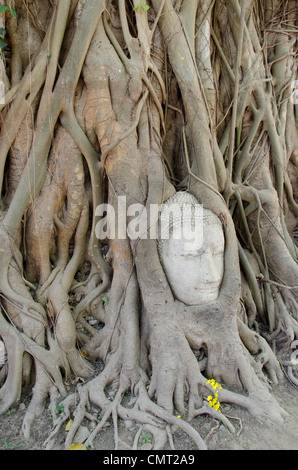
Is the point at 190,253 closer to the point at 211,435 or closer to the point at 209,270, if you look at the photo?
the point at 209,270

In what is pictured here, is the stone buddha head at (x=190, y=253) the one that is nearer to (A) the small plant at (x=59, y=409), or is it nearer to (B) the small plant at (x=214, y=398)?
(B) the small plant at (x=214, y=398)

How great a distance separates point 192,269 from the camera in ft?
7.43

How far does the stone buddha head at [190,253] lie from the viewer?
7.42 ft

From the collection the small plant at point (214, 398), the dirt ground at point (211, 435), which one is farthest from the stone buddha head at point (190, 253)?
the dirt ground at point (211, 435)

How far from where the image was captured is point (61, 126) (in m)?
2.59

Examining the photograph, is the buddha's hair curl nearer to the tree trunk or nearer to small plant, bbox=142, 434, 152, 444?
the tree trunk

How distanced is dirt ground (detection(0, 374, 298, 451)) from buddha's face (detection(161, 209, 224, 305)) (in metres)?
0.72

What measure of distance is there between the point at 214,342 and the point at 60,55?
8.25ft

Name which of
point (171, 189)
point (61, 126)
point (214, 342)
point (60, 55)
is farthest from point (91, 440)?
point (60, 55)

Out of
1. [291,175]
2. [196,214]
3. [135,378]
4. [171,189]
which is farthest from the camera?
[291,175]

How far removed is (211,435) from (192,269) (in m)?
0.99
